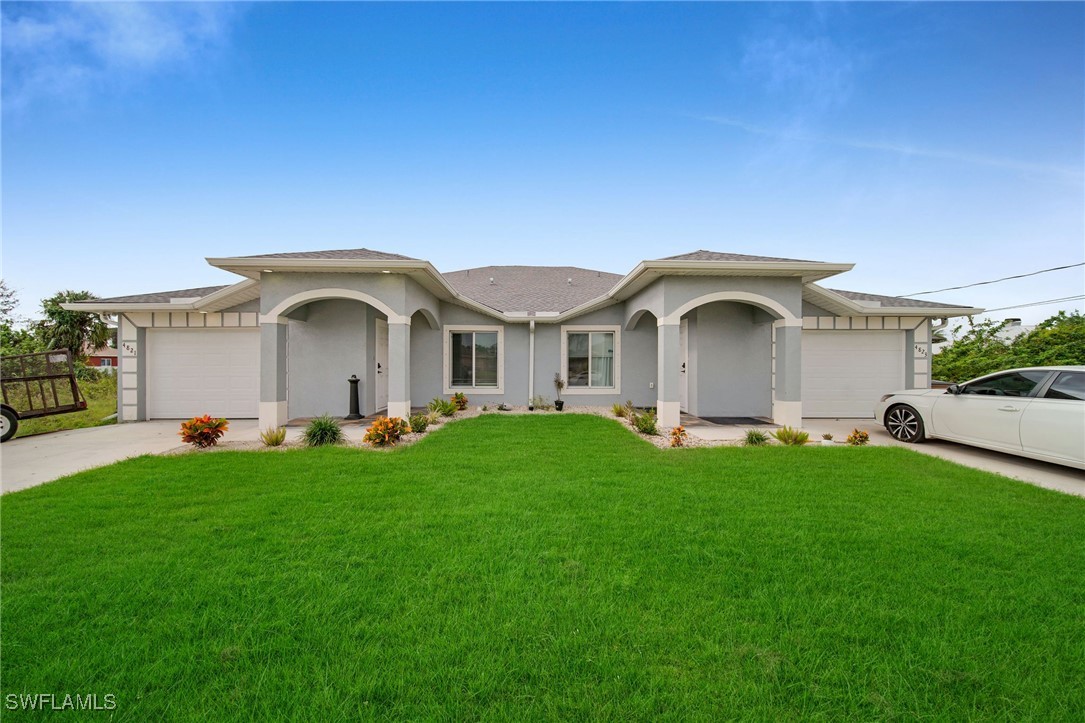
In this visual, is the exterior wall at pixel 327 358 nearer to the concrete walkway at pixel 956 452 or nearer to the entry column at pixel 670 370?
the entry column at pixel 670 370

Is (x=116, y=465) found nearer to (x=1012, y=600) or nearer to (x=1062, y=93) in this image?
(x=1012, y=600)

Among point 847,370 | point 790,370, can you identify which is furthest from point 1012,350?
point 790,370

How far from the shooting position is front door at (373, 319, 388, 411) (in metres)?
10.5

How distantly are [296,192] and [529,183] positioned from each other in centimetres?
Answer: 752

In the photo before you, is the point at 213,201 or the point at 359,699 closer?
the point at 359,699

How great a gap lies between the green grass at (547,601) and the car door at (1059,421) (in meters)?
1.65

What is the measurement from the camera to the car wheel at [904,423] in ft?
25.1

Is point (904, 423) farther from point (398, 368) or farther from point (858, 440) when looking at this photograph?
point (398, 368)

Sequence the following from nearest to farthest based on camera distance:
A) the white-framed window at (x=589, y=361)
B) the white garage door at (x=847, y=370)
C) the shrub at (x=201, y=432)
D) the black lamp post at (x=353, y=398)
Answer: the shrub at (x=201, y=432), the black lamp post at (x=353, y=398), the white garage door at (x=847, y=370), the white-framed window at (x=589, y=361)

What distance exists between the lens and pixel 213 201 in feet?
40.3

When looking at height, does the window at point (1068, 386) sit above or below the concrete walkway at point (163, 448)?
above

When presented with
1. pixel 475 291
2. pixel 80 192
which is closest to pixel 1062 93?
pixel 475 291

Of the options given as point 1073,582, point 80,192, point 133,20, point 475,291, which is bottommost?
point 1073,582

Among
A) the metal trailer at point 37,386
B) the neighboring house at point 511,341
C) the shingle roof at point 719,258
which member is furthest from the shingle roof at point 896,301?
the metal trailer at point 37,386
